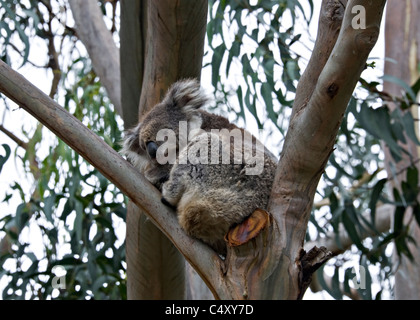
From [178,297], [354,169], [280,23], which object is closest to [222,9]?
[280,23]

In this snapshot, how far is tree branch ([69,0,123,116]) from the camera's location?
3.36m

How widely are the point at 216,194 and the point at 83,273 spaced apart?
1.60 metres

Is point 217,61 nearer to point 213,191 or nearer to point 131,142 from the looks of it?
point 131,142

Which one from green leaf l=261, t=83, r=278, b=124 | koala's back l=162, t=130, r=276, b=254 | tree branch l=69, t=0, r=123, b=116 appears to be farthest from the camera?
tree branch l=69, t=0, r=123, b=116

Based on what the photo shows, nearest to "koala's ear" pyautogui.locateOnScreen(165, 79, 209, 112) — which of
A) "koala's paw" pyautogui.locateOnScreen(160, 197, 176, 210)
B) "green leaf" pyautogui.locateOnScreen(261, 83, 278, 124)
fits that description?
"green leaf" pyautogui.locateOnScreen(261, 83, 278, 124)

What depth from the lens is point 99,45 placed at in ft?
11.2

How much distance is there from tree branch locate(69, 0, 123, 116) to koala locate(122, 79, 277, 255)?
90 centimetres

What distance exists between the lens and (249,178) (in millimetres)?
2012

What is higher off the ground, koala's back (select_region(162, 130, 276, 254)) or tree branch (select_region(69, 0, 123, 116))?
tree branch (select_region(69, 0, 123, 116))

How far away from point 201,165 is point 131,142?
59 centimetres

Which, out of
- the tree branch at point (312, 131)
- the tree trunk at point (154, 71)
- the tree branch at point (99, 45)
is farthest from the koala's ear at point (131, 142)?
the tree branch at point (312, 131)

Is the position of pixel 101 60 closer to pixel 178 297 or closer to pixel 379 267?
pixel 178 297

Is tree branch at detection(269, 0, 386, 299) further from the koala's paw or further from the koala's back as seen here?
the koala's paw
